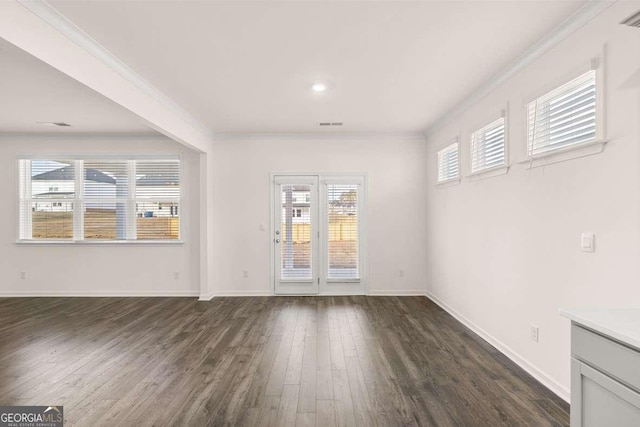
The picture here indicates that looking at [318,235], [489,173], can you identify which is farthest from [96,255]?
[489,173]

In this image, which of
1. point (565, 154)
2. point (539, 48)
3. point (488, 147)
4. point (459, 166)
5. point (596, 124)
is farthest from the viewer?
point (459, 166)

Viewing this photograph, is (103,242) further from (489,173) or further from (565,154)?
(565,154)

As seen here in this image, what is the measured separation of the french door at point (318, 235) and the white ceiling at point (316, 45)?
1.76 metres

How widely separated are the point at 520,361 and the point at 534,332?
37 centimetres

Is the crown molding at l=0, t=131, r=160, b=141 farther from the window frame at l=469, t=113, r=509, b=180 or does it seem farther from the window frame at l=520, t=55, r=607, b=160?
the window frame at l=520, t=55, r=607, b=160

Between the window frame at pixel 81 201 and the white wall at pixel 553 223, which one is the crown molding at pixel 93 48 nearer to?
the window frame at pixel 81 201

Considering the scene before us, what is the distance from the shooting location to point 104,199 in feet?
18.7

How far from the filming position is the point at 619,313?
5.07 ft

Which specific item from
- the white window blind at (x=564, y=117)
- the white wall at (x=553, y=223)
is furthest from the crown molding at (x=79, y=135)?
the white window blind at (x=564, y=117)

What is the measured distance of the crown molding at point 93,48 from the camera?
2162 mm

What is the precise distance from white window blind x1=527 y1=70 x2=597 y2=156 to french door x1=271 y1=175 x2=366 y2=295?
3.12 m

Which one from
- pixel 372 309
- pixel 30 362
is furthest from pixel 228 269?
pixel 30 362
